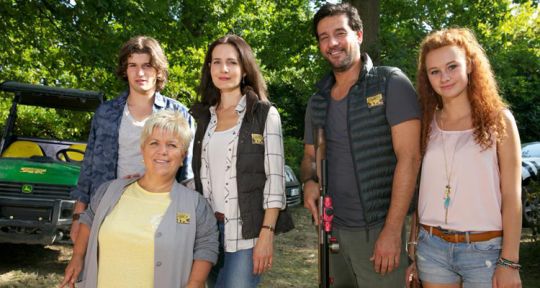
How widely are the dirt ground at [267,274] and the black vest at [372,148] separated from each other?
11.0 feet

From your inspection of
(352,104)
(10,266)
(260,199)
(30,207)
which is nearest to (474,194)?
(352,104)

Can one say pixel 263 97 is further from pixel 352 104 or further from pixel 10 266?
pixel 10 266

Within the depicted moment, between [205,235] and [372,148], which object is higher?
[372,148]

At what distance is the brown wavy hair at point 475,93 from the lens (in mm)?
2455

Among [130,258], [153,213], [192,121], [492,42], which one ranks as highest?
[492,42]

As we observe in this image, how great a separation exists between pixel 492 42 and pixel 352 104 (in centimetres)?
979

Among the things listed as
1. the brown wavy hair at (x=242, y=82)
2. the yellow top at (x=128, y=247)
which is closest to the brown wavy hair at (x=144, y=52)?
the brown wavy hair at (x=242, y=82)

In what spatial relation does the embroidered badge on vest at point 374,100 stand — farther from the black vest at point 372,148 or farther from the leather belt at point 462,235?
the leather belt at point 462,235

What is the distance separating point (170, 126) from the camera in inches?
109

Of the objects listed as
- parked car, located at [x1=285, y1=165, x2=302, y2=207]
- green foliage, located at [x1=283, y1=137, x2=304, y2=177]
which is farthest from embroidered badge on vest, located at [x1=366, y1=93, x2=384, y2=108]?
green foliage, located at [x1=283, y1=137, x2=304, y2=177]

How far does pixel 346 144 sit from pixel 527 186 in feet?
20.2

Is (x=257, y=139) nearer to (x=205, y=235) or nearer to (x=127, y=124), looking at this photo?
(x=205, y=235)

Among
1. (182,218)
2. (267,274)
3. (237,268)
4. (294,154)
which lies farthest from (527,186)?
(294,154)

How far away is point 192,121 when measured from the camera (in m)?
3.34
